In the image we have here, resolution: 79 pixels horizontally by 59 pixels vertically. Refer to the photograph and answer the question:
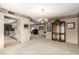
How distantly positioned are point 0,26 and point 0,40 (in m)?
0.34

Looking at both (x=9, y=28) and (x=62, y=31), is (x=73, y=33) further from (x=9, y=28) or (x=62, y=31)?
(x=9, y=28)

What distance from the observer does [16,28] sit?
2.52 meters

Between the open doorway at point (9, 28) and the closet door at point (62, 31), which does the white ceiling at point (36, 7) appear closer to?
the open doorway at point (9, 28)

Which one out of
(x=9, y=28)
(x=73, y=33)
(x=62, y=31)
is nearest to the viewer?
(x=9, y=28)

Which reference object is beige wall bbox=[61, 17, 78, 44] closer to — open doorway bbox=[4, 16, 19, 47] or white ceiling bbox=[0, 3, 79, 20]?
white ceiling bbox=[0, 3, 79, 20]

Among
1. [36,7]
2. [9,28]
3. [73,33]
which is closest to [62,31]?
[73,33]

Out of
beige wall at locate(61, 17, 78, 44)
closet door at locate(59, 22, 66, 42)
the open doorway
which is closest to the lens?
the open doorway

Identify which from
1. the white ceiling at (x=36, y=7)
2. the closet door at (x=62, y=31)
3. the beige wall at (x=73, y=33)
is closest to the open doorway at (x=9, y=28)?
the white ceiling at (x=36, y=7)

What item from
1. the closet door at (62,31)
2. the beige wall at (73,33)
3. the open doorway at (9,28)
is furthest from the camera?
the closet door at (62,31)

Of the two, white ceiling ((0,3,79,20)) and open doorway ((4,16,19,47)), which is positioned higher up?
white ceiling ((0,3,79,20))

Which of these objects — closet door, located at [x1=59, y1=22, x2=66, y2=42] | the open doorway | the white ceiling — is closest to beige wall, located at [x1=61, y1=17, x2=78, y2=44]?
closet door, located at [x1=59, y1=22, x2=66, y2=42]
